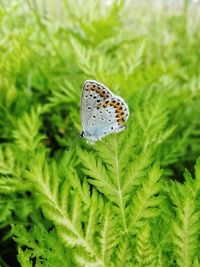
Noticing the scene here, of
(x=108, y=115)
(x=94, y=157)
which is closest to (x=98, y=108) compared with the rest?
(x=108, y=115)

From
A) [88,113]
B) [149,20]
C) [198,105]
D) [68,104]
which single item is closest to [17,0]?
[68,104]

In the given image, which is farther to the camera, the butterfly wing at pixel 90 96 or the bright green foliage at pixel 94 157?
the butterfly wing at pixel 90 96

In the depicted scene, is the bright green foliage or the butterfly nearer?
the bright green foliage

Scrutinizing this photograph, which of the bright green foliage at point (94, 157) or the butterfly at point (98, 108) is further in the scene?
the butterfly at point (98, 108)

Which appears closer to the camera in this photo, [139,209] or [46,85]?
[139,209]

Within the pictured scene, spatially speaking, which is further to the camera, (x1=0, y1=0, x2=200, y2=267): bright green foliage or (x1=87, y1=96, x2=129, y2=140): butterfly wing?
(x1=87, y1=96, x2=129, y2=140): butterfly wing

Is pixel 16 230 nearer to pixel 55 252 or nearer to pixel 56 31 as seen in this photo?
pixel 55 252
